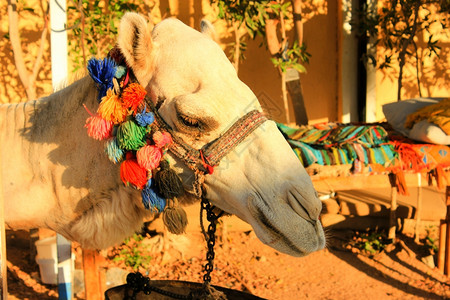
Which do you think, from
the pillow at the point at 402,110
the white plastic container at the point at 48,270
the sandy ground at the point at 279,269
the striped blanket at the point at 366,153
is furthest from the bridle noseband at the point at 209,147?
the pillow at the point at 402,110

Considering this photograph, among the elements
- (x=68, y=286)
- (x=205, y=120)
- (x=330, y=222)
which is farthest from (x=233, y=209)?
(x=330, y=222)

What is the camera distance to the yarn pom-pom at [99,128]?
202cm

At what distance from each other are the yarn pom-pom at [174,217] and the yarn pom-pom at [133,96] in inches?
17.2

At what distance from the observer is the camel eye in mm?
1885

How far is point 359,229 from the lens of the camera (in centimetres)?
583

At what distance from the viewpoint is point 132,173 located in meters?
2.00

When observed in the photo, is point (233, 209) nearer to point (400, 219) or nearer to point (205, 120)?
point (205, 120)

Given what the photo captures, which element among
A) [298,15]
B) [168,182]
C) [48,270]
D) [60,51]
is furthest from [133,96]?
[298,15]

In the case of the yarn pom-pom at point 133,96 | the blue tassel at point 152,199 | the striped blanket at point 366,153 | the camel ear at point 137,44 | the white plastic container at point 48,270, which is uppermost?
the camel ear at point 137,44

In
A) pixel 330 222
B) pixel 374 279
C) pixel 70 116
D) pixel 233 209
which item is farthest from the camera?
pixel 330 222

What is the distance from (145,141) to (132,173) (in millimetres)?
145

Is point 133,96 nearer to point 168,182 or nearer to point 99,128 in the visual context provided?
point 99,128

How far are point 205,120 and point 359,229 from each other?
4468mm

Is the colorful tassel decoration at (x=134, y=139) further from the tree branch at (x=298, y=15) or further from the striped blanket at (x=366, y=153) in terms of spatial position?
the tree branch at (x=298, y=15)
